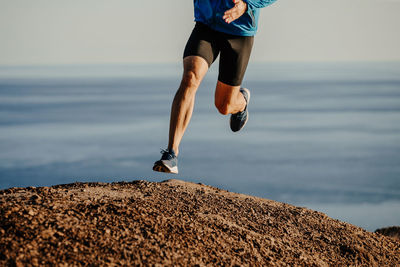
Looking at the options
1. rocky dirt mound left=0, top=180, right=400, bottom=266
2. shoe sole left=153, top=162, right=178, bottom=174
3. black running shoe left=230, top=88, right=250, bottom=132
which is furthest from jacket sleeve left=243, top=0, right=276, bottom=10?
rocky dirt mound left=0, top=180, right=400, bottom=266

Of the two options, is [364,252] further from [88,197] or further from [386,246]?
[88,197]

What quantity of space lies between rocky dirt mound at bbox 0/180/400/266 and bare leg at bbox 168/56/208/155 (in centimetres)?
76

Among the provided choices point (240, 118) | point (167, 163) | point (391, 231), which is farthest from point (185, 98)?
point (391, 231)

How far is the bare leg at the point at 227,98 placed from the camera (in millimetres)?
6043

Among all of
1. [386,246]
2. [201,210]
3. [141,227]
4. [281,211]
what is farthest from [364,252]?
[141,227]

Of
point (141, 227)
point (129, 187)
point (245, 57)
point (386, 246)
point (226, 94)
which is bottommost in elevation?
point (386, 246)

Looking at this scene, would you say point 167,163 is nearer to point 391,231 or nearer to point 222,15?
point 222,15

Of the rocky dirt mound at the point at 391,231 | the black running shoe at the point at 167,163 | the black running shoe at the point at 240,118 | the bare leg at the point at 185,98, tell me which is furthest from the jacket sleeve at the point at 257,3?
the rocky dirt mound at the point at 391,231

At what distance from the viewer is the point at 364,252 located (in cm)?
579

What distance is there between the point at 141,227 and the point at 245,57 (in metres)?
2.46

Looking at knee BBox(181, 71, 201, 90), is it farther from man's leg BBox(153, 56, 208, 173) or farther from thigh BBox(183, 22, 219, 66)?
thigh BBox(183, 22, 219, 66)

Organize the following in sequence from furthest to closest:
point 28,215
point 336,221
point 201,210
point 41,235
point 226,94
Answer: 1. point 336,221
2. point 226,94
3. point 201,210
4. point 28,215
5. point 41,235

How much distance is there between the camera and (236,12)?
539cm

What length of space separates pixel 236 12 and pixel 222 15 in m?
0.17
